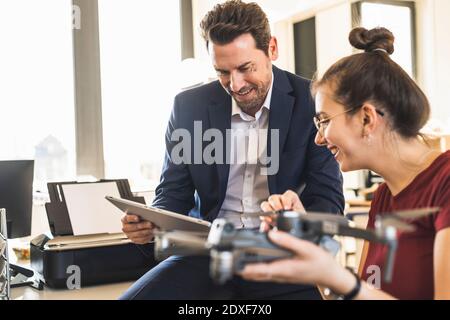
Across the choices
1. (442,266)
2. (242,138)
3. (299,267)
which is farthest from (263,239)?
(242,138)

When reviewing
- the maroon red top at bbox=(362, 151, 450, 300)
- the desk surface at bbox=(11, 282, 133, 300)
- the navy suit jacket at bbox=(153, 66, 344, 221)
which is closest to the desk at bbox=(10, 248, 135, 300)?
the desk surface at bbox=(11, 282, 133, 300)

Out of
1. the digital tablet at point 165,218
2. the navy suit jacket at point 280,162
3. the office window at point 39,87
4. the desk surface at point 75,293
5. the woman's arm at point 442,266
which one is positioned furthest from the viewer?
the office window at point 39,87

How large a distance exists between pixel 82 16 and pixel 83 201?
274cm

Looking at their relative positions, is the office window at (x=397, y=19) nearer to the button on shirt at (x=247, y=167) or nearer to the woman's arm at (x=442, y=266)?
the button on shirt at (x=247, y=167)

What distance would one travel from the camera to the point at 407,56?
3373 millimetres

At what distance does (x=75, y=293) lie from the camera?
1.53m

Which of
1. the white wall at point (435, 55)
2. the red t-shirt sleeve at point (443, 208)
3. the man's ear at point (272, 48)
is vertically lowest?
the red t-shirt sleeve at point (443, 208)

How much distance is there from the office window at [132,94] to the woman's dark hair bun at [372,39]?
2977 millimetres

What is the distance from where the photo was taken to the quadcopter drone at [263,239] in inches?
24.1

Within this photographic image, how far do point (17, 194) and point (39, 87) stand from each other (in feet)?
7.64

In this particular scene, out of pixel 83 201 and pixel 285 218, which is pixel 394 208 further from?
pixel 83 201

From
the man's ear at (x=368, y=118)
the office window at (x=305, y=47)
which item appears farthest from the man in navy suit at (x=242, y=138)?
the office window at (x=305, y=47)

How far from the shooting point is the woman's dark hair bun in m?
1.22
